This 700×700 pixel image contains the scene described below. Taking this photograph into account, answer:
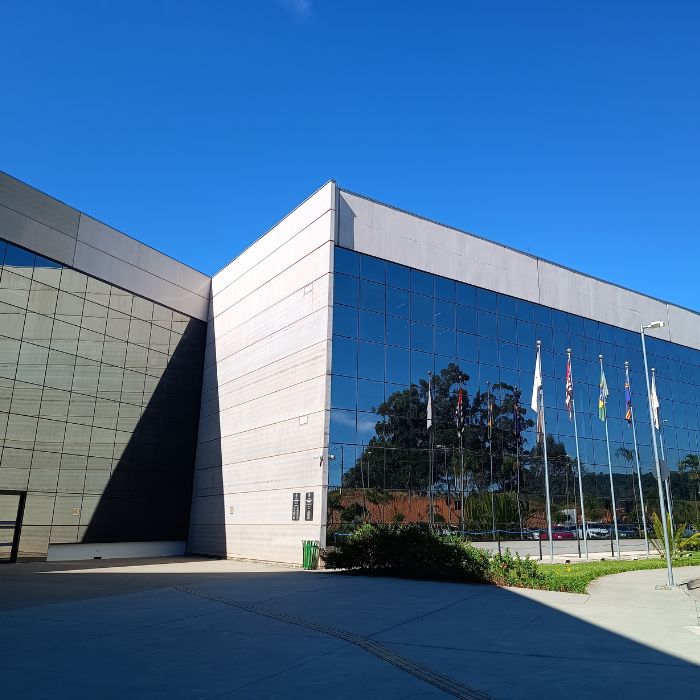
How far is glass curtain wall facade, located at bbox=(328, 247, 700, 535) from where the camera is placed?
2564cm

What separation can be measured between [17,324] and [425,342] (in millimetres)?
17827

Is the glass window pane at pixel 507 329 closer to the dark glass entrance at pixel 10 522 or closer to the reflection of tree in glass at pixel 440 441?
the reflection of tree in glass at pixel 440 441

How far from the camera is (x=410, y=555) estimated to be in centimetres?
1781

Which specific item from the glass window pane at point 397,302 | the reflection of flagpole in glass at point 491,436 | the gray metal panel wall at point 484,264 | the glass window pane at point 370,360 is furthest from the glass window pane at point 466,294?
the glass window pane at point 370,360

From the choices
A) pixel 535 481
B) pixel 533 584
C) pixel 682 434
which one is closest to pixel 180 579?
pixel 533 584

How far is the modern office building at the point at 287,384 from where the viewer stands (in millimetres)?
25797

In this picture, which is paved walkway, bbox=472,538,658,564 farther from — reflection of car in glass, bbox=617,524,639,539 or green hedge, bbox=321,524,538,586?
green hedge, bbox=321,524,538,586

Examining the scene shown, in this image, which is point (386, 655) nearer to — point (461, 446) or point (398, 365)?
point (398, 365)

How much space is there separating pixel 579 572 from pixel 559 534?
12.5 m

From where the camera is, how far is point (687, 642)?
28.6ft

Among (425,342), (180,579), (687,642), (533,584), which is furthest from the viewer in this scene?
(425,342)

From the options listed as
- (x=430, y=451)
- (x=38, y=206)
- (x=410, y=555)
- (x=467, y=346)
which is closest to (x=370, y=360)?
(x=430, y=451)

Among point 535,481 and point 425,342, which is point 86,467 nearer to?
point 425,342

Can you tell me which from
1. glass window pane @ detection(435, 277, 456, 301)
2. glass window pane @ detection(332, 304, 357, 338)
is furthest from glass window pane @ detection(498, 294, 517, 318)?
glass window pane @ detection(332, 304, 357, 338)
